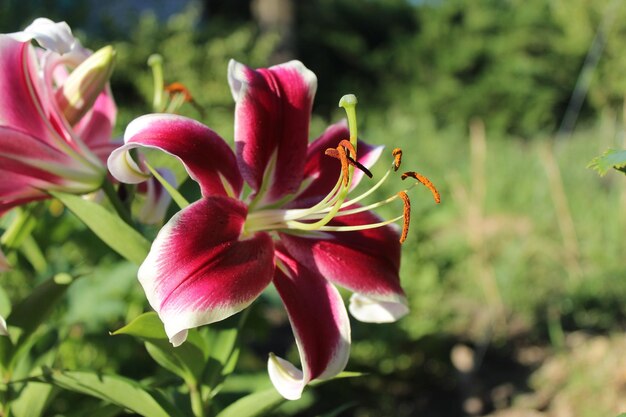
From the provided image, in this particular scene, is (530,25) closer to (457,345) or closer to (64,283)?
(457,345)

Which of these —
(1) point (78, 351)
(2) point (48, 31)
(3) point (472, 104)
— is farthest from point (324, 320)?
(3) point (472, 104)

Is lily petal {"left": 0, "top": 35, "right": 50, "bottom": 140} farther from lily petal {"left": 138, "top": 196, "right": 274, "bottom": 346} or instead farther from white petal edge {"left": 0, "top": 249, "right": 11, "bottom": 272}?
lily petal {"left": 138, "top": 196, "right": 274, "bottom": 346}

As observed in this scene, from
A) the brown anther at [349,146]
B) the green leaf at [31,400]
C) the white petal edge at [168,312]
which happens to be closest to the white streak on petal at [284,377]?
the white petal edge at [168,312]

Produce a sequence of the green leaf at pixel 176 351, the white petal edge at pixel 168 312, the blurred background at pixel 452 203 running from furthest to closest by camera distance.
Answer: the blurred background at pixel 452 203
the green leaf at pixel 176 351
the white petal edge at pixel 168 312

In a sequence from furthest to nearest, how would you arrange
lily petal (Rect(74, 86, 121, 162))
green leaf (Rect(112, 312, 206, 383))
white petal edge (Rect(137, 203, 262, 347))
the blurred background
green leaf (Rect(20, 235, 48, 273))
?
the blurred background → green leaf (Rect(20, 235, 48, 273)) → lily petal (Rect(74, 86, 121, 162)) → green leaf (Rect(112, 312, 206, 383)) → white petal edge (Rect(137, 203, 262, 347))

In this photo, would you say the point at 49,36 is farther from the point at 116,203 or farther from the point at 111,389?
the point at 111,389

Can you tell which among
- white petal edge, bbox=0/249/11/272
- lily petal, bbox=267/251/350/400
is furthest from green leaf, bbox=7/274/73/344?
lily petal, bbox=267/251/350/400

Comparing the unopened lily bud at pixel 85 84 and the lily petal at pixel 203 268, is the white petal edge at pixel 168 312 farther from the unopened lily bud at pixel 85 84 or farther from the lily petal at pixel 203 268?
the unopened lily bud at pixel 85 84
